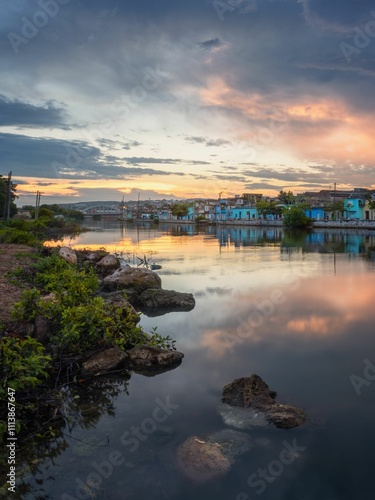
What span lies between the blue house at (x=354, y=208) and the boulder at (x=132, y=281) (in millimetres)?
78594

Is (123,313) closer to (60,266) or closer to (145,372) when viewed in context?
(145,372)

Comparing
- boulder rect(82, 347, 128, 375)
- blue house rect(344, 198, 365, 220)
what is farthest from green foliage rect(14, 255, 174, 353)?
blue house rect(344, 198, 365, 220)

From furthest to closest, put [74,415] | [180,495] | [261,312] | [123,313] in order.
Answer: [261,312] < [123,313] < [74,415] < [180,495]

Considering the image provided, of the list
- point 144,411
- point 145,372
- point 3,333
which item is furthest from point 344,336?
point 3,333

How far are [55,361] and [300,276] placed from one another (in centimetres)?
1678

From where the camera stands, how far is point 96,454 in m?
6.40

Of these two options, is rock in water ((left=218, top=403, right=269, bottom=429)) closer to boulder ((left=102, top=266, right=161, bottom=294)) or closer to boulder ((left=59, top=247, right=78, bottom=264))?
boulder ((left=102, top=266, right=161, bottom=294))

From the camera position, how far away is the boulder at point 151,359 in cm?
959

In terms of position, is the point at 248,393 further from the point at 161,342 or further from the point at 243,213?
the point at 243,213

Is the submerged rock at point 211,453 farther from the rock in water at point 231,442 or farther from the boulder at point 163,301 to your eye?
the boulder at point 163,301

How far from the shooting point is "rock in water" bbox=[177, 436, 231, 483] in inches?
233

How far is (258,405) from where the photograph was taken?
761 cm

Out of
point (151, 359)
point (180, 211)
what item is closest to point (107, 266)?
point (151, 359)

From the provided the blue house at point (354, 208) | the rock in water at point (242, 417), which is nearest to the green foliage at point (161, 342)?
the rock in water at point (242, 417)
